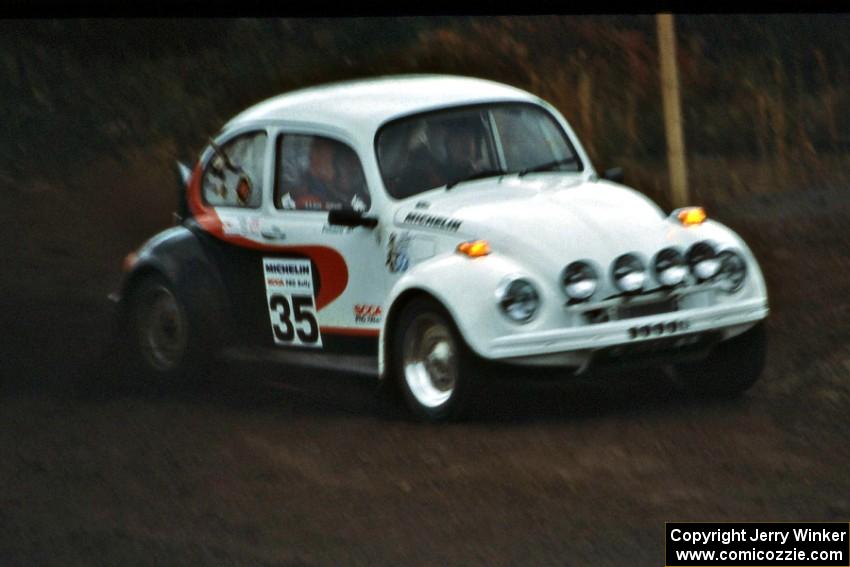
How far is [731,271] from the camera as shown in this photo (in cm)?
943

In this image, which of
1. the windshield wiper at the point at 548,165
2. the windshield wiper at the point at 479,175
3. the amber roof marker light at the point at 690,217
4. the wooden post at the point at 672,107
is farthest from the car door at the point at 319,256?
the wooden post at the point at 672,107

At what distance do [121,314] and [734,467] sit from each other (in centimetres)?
463

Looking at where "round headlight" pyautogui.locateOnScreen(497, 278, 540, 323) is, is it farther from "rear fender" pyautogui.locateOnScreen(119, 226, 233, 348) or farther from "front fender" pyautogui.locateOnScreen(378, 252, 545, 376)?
"rear fender" pyautogui.locateOnScreen(119, 226, 233, 348)

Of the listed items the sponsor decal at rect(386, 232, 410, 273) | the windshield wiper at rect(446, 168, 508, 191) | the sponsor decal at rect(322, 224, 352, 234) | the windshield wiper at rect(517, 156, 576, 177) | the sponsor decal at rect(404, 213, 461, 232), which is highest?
Result: the windshield wiper at rect(446, 168, 508, 191)

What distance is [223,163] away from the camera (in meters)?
11.1

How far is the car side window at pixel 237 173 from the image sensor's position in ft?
35.1

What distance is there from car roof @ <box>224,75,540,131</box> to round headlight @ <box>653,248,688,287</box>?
1.67 meters

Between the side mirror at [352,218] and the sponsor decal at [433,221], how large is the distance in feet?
0.75

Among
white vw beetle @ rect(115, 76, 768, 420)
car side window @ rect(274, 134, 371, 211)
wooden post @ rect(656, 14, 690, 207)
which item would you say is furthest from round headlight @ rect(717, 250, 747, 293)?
wooden post @ rect(656, 14, 690, 207)

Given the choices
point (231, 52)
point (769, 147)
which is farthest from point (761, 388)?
point (231, 52)

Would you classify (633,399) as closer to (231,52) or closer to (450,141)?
(450,141)

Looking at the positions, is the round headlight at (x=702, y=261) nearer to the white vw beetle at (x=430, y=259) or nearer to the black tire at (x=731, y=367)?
the white vw beetle at (x=430, y=259)

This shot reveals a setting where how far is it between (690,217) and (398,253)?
4.97ft

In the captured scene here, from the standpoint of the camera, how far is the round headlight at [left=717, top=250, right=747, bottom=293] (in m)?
9.41
